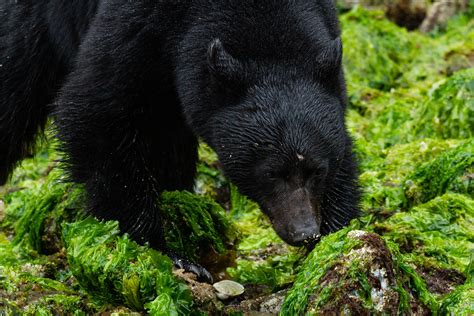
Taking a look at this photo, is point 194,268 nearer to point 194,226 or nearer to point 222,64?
point 194,226

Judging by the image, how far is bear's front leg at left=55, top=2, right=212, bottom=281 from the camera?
6.00 m

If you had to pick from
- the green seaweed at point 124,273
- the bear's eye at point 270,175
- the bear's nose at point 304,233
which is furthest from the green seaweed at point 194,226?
the bear's nose at point 304,233

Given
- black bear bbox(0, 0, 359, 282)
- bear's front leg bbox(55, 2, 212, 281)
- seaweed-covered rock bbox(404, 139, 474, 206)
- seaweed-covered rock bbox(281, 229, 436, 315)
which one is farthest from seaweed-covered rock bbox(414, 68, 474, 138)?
seaweed-covered rock bbox(281, 229, 436, 315)

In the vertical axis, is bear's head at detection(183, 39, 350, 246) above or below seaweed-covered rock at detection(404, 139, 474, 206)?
above

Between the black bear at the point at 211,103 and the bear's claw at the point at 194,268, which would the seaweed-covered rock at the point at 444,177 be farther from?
the bear's claw at the point at 194,268

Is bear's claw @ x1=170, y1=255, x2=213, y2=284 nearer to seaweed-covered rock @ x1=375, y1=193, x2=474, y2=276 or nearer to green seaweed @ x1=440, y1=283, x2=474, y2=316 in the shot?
seaweed-covered rock @ x1=375, y1=193, x2=474, y2=276

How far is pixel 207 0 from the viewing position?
5824 mm

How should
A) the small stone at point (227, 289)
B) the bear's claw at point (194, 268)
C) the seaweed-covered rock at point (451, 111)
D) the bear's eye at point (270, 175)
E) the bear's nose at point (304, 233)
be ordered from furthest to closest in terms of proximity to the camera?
the seaweed-covered rock at point (451, 111) < the bear's claw at point (194, 268) < the small stone at point (227, 289) < the bear's eye at point (270, 175) < the bear's nose at point (304, 233)

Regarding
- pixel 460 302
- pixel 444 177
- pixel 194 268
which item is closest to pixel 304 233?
pixel 460 302

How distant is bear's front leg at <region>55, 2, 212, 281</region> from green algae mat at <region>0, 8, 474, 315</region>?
225mm

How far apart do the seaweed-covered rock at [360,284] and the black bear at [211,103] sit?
486 mm

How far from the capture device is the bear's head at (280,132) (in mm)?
5363

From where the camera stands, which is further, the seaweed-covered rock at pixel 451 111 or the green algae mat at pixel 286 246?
the seaweed-covered rock at pixel 451 111

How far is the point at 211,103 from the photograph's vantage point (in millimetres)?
5742
